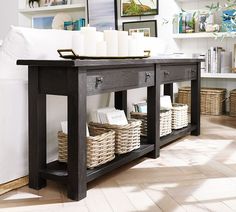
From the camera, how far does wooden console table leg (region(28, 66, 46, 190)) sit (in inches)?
76.1

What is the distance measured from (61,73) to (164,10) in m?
3.25

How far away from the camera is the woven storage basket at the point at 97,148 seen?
1991 millimetres

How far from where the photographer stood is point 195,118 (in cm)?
335

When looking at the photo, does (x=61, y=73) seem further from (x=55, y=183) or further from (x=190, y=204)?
(x=190, y=204)

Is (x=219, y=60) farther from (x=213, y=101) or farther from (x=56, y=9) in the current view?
(x=56, y=9)

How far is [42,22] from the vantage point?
5.91m

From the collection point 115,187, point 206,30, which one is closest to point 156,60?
point 115,187

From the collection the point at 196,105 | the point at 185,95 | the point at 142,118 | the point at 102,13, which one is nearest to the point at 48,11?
the point at 102,13

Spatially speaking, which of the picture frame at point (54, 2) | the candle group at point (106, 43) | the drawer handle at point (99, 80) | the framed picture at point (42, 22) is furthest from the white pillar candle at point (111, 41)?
the framed picture at point (42, 22)

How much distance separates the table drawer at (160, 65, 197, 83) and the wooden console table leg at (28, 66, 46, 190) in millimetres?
1030

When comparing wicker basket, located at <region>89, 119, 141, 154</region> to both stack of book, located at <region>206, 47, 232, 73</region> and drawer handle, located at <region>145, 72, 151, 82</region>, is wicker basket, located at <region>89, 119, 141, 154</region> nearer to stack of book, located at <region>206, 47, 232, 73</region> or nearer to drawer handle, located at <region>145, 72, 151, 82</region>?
drawer handle, located at <region>145, 72, 151, 82</region>

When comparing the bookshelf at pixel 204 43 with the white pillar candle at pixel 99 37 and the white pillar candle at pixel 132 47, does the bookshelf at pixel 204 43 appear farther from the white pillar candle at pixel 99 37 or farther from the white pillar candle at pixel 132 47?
the white pillar candle at pixel 99 37

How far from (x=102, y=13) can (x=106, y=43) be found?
3.12 m

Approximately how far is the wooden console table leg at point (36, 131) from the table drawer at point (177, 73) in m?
1.03
